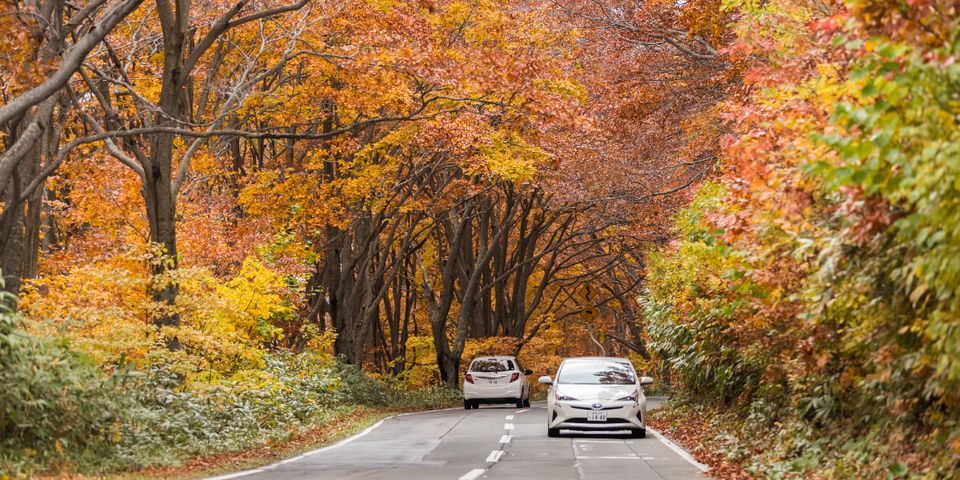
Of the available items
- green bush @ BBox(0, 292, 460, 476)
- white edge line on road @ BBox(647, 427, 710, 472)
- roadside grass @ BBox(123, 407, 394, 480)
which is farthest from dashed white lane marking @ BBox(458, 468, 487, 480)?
green bush @ BBox(0, 292, 460, 476)

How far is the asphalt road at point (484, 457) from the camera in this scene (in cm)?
1389

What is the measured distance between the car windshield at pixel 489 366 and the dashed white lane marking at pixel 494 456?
56.3ft

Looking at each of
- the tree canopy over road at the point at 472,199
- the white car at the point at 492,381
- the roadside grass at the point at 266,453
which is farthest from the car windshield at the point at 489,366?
the roadside grass at the point at 266,453

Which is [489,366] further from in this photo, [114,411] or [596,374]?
[114,411]

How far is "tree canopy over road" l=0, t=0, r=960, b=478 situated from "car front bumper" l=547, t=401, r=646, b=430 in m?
1.81

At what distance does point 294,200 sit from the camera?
3003cm

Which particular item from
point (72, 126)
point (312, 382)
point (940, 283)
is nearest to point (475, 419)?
point (312, 382)

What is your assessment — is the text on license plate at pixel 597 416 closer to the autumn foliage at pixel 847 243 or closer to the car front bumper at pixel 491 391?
the autumn foliage at pixel 847 243

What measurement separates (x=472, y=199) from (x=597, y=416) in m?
17.6

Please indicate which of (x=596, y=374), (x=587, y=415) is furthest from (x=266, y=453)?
(x=596, y=374)

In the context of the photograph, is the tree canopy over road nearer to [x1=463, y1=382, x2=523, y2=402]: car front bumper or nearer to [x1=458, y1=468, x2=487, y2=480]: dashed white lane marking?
[x1=463, y1=382, x2=523, y2=402]: car front bumper

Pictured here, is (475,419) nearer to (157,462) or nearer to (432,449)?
(432,449)

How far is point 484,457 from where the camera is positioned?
16.5 m

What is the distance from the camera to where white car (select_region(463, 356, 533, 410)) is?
113 ft
